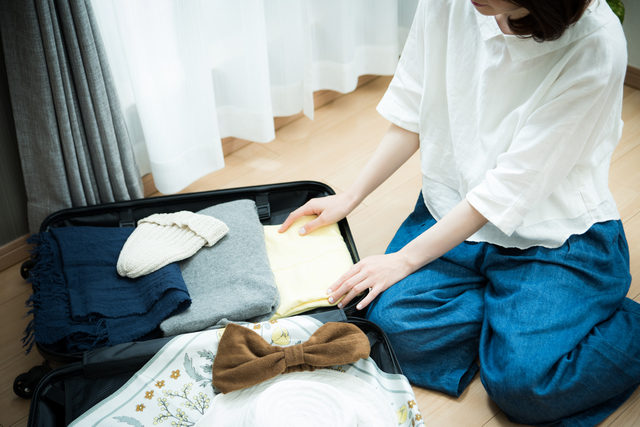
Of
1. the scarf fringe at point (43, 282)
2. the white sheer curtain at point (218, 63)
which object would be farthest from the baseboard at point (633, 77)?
the scarf fringe at point (43, 282)

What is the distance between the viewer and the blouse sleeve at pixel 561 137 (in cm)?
83

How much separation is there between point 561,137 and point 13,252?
1.29 metres

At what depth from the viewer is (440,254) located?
104 centimetres

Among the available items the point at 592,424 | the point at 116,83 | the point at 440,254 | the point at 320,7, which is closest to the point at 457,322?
the point at 440,254

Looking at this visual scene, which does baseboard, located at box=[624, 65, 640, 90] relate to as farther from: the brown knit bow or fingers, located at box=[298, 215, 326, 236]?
the brown knit bow

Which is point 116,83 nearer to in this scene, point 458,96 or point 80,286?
point 80,286

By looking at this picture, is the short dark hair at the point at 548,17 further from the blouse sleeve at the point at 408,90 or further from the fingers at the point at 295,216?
the fingers at the point at 295,216

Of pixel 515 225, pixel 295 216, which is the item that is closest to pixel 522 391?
pixel 515 225

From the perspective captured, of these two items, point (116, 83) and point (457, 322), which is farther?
point (116, 83)

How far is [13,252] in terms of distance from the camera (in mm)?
1389

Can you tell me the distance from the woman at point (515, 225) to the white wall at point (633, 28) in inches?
42.4

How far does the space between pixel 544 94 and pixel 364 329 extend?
0.53m

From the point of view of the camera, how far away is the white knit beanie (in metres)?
1.10

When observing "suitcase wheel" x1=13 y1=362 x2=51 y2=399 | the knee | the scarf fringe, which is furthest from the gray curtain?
the knee
